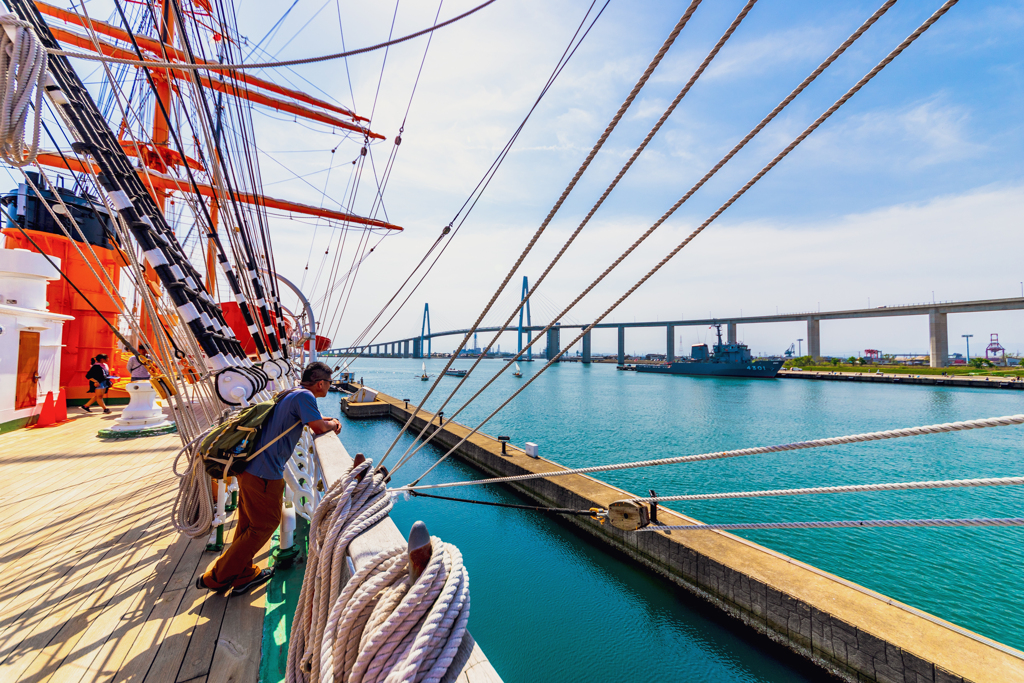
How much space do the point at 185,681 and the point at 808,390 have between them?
49.6 meters

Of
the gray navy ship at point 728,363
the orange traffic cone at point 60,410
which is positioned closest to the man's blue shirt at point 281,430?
the orange traffic cone at point 60,410

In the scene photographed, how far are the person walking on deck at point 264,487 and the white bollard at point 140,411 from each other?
655 centimetres

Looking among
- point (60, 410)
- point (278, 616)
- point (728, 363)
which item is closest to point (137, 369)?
point (60, 410)

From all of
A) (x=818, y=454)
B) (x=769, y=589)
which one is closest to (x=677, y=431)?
(x=818, y=454)

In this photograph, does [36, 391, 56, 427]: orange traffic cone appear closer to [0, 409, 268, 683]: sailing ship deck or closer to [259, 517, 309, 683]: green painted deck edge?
[0, 409, 268, 683]: sailing ship deck

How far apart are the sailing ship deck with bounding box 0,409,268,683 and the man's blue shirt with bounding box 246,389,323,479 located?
904 millimetres

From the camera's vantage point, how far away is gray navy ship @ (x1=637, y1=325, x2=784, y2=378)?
189 ft

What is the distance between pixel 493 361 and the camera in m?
120

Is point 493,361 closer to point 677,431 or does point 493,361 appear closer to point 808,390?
point 808,390

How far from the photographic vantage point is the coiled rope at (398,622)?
1162mm

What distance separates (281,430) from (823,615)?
5.58 meters

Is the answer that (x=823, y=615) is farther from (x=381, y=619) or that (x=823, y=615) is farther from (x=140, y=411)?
(x=140, y=411)

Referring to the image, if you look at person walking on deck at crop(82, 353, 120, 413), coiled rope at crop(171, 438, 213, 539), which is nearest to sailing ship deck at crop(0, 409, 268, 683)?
coiled rope at crop(171, 438, 213, 539)

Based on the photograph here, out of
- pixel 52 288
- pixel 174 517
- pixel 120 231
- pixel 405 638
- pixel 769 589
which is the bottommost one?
pixel 769 589
